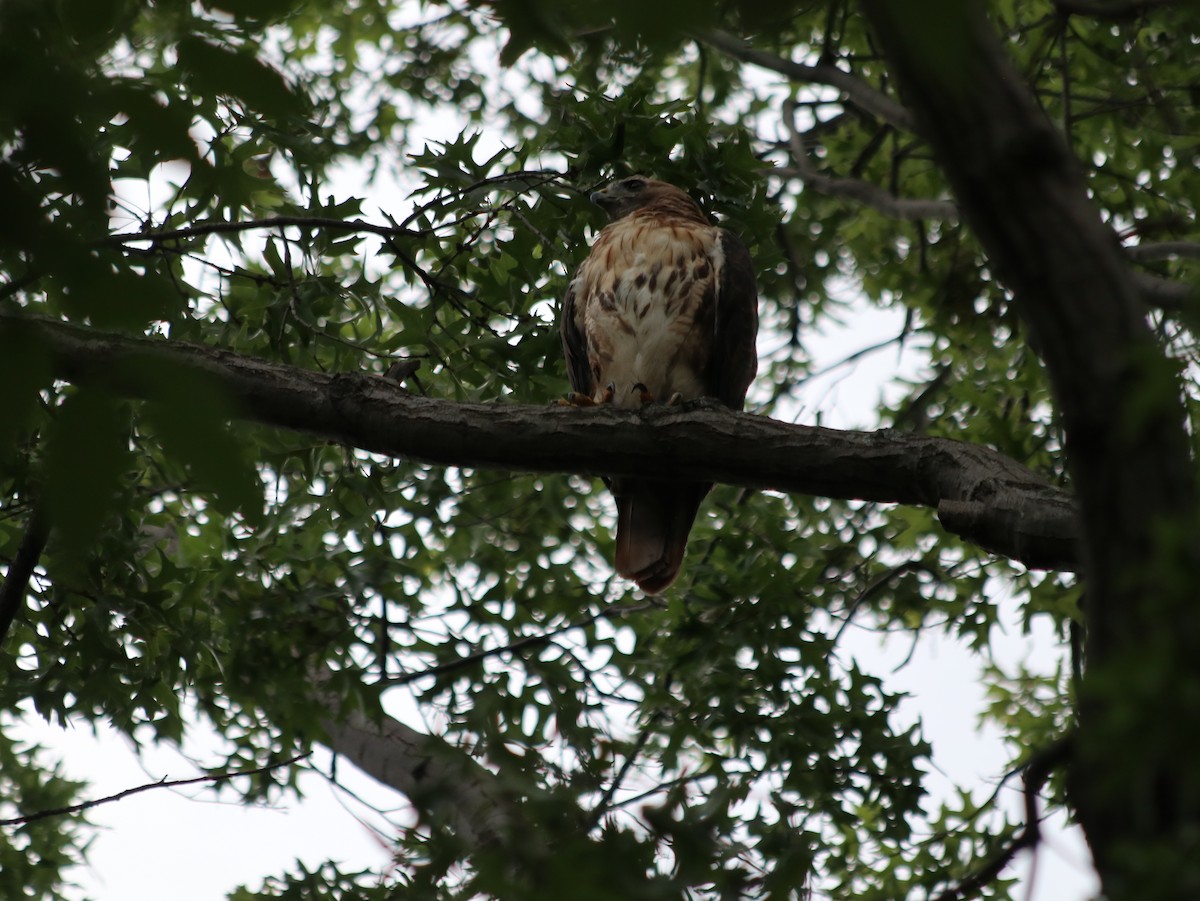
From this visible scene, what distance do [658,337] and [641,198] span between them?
1.11 meters

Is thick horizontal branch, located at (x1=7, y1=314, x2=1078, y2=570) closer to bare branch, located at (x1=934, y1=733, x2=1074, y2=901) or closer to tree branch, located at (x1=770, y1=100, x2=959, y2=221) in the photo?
bare branch, located at (x1=934, y1=733, x2=1074, y2=901)

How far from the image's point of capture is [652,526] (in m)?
5.20

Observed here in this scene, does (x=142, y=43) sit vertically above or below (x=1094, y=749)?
above

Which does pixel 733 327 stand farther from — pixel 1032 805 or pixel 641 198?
pixel 1032 805

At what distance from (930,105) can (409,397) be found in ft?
7.83

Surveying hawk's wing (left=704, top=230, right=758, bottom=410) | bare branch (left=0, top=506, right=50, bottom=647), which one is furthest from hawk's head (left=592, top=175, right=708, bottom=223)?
bare branch (left=0, top=506, right=50, bottom=647)

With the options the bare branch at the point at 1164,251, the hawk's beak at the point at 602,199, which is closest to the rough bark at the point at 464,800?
the hawk's beak at the point at 602,199

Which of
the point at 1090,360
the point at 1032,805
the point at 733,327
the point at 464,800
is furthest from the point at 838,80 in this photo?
the point at 1032,805

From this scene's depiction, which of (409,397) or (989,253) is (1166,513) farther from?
(409,397)

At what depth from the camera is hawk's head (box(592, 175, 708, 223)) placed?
5.95m

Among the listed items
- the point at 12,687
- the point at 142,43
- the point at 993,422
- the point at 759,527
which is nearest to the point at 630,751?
the point at 142,43

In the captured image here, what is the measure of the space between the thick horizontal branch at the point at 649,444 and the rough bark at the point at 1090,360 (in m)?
1.39

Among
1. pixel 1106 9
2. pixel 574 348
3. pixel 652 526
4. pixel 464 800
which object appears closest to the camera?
pixel 464 800

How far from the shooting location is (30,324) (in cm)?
164
